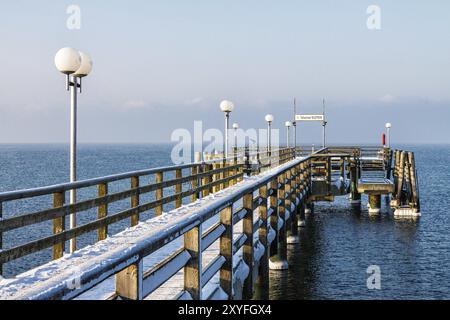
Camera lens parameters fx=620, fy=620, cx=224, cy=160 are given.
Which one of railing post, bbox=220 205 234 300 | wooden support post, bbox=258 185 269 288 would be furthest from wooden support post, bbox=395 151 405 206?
railing post, bbox=220 205 234 300

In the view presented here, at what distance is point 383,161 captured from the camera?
167ft

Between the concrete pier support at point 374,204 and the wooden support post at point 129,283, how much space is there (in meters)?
38.1

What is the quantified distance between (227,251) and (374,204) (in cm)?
3567

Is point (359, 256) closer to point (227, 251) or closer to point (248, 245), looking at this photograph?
point (248, 245)

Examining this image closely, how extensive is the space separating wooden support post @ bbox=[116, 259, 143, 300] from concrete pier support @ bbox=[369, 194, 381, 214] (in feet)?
125

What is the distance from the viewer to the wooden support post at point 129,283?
3562 millimetres

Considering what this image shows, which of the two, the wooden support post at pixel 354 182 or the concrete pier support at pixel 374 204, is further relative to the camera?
the wooden support post at pixel 354 182

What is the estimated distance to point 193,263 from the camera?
16.7ft

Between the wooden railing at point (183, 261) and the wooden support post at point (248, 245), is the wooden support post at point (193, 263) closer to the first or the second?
the wooden railing at point (183, 261)

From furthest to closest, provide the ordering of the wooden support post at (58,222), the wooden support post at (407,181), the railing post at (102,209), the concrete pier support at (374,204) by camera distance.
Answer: the concrete pier support at (374,204), the wooden support post at (407,181), the railing post at (102,209), the wooden support post at (58,222)

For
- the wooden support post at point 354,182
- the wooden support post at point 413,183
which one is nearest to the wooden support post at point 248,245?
the wooden support post at point 413,183

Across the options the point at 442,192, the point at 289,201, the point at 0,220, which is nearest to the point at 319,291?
the point at 289,201
